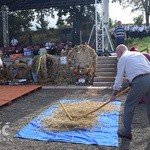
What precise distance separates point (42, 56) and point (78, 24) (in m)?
9.37

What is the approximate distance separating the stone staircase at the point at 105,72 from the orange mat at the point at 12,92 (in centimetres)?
211

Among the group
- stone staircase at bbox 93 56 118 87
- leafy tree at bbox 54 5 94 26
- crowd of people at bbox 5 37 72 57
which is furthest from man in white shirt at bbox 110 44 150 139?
leafy tree at bbox 54 5 94 26

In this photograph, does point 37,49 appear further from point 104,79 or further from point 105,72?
point 104,79

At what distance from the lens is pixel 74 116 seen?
680cm

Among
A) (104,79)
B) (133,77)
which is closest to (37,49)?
(104,79)

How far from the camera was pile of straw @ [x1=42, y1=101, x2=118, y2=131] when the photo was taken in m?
6.22

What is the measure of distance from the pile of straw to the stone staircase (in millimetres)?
3598

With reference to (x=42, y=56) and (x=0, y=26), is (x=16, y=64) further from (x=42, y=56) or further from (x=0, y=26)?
(x=0, y=26)

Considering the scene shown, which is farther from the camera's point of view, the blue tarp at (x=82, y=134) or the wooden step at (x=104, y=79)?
the wooden step at (x=104, y=79)

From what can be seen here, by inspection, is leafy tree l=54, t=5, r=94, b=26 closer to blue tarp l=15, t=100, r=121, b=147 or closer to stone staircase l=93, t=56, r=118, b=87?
stone staircase l=93, t=56, r=118, b=87

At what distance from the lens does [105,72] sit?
12.0 meters

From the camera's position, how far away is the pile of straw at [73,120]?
622cm

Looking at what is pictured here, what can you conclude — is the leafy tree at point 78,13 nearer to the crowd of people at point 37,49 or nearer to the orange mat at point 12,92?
the crowd of people at point 37,49

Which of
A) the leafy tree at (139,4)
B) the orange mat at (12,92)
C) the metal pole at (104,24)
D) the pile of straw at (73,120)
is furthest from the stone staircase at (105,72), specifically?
the leafy tree at (139,4)
